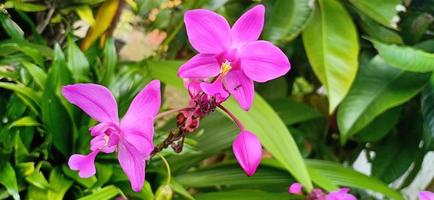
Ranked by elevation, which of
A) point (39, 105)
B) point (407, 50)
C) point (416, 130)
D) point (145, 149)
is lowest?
point (416, 130)

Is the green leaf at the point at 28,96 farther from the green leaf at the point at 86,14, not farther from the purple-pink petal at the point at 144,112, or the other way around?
the purple-pink petal at the point at 144,112

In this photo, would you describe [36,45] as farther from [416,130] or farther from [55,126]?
[416,130]

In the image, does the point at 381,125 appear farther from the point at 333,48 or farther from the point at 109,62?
the point at 109,62

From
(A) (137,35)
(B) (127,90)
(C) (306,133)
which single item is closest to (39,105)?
(B) (127,90)

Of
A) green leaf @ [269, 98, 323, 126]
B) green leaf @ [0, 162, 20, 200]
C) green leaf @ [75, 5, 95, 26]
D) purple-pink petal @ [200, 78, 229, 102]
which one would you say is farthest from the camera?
green leaf @ [269, 98, 323, 126]

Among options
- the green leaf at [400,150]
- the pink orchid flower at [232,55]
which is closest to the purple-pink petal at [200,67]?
the pink orchid flower at [232,55]

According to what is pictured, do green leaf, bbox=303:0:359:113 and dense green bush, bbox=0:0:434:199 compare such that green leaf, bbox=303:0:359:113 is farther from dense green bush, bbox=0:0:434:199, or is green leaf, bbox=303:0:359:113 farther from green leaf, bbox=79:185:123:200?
green leaf, bbox=79:185:123:200

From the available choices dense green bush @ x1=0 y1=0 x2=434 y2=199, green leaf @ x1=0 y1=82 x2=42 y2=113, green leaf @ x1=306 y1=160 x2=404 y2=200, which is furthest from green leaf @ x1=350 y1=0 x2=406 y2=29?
green leaf @ x1=0 y1=82 x2=42 y2=113

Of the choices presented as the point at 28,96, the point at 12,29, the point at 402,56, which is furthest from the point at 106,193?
the point at 402,56
